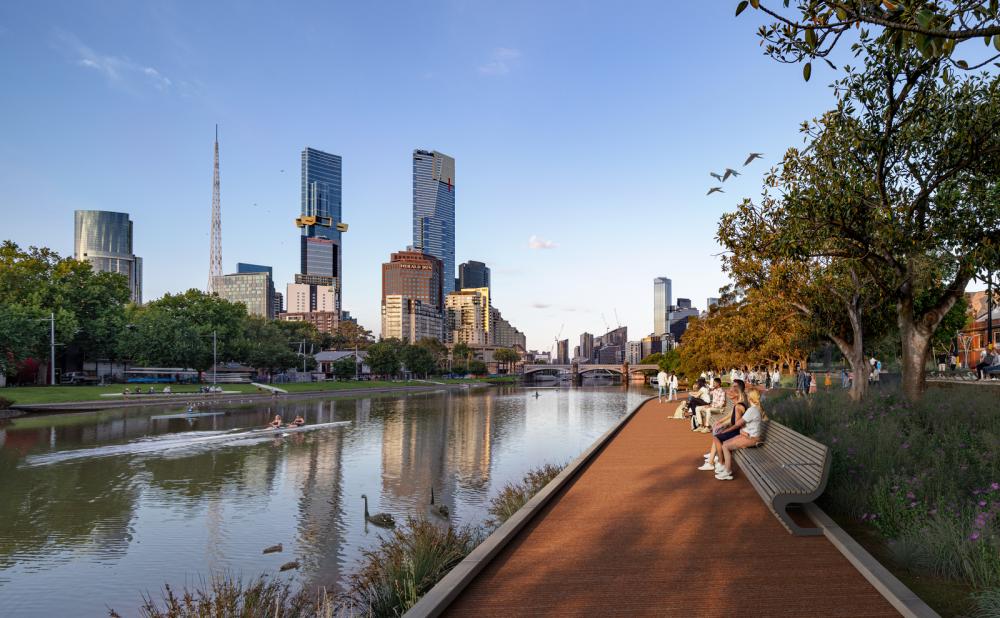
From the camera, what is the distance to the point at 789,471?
9680mm

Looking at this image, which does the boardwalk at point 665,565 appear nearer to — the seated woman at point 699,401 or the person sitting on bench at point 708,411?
the person sitting on bench at point 708,411

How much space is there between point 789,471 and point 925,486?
1889mm

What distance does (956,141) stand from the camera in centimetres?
1368

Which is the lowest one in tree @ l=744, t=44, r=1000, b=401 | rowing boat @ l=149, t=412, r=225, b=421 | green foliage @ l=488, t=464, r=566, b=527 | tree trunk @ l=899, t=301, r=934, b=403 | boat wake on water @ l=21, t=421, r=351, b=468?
rowing boat @ l=149, t=412, r=225, b=421

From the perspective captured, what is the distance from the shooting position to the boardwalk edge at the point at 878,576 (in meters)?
5.69

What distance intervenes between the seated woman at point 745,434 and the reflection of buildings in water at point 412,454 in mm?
9620

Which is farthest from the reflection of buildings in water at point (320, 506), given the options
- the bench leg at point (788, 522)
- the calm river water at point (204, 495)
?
the bench leg at point (788, 522)

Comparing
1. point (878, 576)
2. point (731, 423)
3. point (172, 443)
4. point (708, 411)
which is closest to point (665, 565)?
point (878, 576)

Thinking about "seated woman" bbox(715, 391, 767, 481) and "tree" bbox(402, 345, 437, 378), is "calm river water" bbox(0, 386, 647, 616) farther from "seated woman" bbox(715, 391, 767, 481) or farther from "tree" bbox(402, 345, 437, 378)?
"tree" bbox(402, 345, 437, 378)

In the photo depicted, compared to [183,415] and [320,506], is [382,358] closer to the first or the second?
[183,415]

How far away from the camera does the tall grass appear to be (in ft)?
23.0

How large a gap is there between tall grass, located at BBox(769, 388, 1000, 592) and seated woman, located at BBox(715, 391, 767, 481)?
1.43m

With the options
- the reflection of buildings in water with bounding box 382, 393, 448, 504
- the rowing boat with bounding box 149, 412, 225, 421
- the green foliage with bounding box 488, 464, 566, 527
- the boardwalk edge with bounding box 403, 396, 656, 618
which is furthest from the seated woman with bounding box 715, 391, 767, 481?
the rowing boat with bounding box 149, 412, 225, 421

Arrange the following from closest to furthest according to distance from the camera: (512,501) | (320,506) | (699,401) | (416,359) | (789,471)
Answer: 1. (789,471)
2. (512,501)
3. (320,506)
4. (699,401)
5. (416,359)
